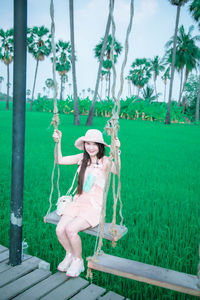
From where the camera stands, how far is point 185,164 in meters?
8.06

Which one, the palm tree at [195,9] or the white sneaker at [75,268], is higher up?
the palm tree at [195,9]

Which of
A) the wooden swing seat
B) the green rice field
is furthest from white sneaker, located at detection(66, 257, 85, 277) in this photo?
the green rice field

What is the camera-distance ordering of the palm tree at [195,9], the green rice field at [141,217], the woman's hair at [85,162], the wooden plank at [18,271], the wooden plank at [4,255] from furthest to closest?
the palm tree at [195,9] < the green rice field at [141,217] < the woman's hair at [85,162] < the wooden plank at [4,255] < the wooden plank at [18,271]

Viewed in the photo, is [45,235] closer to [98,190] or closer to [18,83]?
[98,190]

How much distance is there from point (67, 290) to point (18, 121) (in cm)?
128

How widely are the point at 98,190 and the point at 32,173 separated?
4.00 meters

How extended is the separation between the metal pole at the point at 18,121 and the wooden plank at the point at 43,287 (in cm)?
34

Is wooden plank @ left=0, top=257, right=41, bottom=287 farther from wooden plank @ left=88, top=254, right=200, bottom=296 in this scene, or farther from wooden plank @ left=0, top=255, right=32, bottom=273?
wooden plank @ left=88, top=254, right=200, bottom=296

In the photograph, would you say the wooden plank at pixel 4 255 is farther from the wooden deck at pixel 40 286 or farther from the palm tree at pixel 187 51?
the palm tree at pixel 187 51

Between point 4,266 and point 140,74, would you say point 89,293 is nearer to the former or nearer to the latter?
point 4,266

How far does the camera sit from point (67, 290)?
200 cm

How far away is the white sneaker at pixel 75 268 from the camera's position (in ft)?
7.02

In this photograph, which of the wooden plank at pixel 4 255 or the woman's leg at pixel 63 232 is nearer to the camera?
the woman's leg at pixel 63 232

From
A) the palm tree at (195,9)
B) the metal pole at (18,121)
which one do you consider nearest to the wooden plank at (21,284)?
the metal pole at (18,121)
